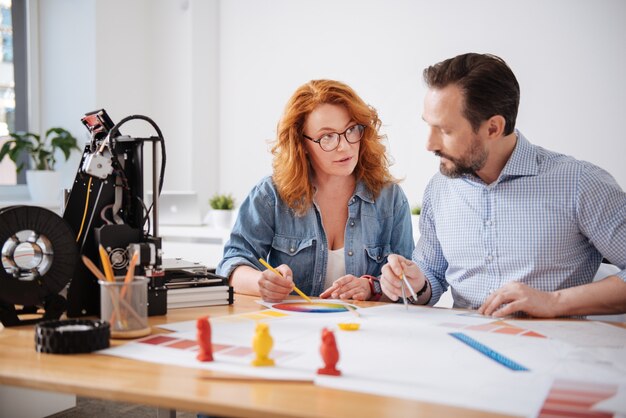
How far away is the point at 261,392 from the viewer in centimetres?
93

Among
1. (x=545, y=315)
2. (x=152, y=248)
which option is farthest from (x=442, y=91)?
(x=152, y=248)

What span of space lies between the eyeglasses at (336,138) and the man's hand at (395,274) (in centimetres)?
50

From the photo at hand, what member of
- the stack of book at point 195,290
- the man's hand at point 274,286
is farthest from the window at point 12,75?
the man's hand at point 274,286

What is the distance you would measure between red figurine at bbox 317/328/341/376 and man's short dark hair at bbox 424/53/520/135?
3.29 feet

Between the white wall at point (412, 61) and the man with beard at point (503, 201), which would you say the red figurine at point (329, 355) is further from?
the white wall at point (412, 61)

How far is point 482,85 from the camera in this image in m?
1.78

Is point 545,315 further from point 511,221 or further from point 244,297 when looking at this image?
point 244,297

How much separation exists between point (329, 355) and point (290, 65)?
13.3ft

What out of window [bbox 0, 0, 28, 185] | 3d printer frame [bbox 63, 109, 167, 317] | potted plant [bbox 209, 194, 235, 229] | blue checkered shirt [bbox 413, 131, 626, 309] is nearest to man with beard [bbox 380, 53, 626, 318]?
blue checkered shirt [bbox 413, 131, 626, 309]

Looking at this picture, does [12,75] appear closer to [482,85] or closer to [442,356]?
[482,85]

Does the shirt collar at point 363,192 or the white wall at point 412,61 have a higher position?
the white wall at point 412,61

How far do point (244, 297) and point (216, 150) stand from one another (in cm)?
346

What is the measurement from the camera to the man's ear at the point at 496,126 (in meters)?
1.80

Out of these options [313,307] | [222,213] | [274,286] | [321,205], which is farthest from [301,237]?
[222,213]
